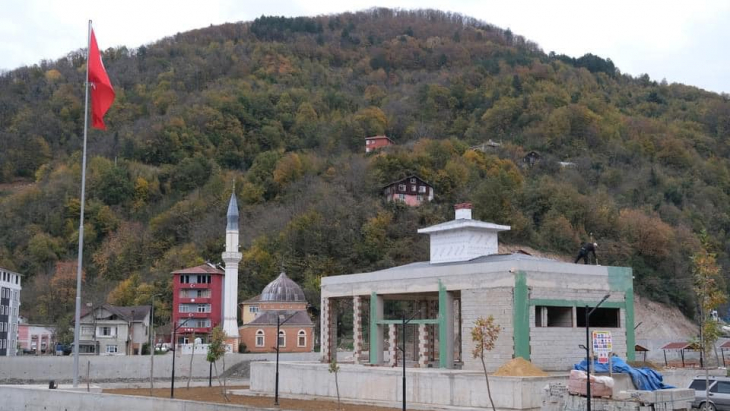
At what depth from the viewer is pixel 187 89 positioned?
538 feet

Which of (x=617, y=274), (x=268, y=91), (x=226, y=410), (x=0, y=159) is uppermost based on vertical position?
(x=268, y=91)

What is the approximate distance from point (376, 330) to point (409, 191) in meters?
58.2

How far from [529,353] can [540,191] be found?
219 ft

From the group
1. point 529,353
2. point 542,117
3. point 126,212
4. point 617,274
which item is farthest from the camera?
point 542,117

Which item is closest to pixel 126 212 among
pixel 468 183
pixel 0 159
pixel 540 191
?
pixel 0 159

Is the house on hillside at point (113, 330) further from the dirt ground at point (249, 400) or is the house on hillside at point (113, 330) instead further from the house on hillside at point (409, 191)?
the house on hillside at point (409, 191)

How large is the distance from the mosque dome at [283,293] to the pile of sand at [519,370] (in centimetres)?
4247

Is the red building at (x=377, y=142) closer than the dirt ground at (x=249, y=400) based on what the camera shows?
No

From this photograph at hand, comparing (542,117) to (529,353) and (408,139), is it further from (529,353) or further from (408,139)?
(529,353)

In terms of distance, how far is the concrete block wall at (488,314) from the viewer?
40906 millimetres

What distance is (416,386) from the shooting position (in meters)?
39.8

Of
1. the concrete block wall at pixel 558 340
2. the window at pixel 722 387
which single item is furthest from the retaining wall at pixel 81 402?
the window at pixel 722 387

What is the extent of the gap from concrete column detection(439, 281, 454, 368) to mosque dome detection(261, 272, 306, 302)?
3635 centimetres

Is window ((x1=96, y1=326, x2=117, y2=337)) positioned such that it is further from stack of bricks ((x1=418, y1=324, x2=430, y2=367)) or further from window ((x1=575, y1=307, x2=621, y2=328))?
window ((x1=575, y1=307, x2=621, y2=328))
